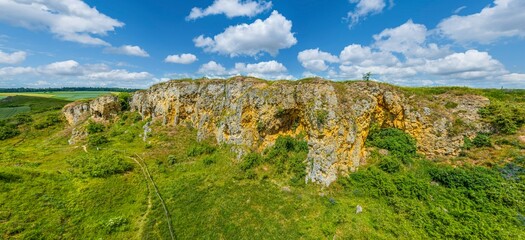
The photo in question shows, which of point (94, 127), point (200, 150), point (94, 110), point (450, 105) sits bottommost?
point (200, 150)

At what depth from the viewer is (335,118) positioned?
20578 millimetres

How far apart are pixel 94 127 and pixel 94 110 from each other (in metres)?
6.17

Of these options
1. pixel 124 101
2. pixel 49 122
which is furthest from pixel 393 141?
pixel 49 122

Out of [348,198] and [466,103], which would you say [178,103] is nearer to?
[348,198]

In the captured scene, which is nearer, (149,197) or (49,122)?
(149,197)

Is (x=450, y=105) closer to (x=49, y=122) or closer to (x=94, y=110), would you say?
(x=94, y=110)

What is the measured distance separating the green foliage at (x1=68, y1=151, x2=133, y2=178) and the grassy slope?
2.30 feet

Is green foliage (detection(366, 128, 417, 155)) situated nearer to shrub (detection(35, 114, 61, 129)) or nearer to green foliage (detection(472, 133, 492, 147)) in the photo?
green foliage (detection(472, 133, 492, 147))

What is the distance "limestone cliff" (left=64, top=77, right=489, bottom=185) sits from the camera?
66.8ft

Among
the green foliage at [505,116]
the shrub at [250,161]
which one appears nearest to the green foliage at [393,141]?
the green foliage at [505,116]

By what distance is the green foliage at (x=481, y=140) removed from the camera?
747 inches

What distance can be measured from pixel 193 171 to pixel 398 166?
72.3ft

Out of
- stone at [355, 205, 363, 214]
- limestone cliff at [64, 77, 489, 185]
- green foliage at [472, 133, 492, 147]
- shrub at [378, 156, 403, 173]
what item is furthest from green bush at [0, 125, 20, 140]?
green foliage at [472, 133, 492, 147]

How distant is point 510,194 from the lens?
15.3 m
